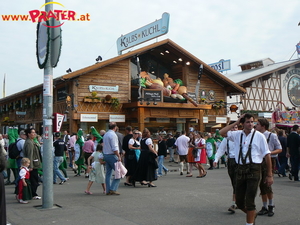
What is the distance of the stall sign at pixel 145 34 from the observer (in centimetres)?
2353

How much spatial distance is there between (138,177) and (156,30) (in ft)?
50.0

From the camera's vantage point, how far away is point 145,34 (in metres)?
25.1

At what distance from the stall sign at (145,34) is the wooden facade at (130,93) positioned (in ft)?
3.22

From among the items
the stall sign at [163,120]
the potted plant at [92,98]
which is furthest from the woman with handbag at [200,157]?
the stall sign at [163,120]

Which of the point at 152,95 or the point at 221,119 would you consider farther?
the point at 221,119

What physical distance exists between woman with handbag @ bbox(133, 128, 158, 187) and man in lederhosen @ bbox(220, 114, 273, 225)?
212 inches

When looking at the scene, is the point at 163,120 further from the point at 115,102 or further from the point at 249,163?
the point at 249,163

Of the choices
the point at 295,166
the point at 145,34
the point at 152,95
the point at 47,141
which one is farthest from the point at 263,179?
the point at 145,34

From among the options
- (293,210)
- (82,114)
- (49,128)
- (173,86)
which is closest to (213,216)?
(293,210)

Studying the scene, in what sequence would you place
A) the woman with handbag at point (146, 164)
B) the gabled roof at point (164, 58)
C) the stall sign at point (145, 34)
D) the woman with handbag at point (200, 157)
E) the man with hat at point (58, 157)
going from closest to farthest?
the woman with handbag at point (146, 164), the man with hat at point (58, 157), the woman with handbag at point (200, 157), the gabled roof at point (164, 58), the stall sign at point (145, 34)

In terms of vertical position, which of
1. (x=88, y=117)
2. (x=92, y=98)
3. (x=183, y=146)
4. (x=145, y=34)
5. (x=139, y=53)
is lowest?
(x=183, y=146)

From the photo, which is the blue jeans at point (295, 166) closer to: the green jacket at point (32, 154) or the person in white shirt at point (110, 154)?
the person in white shirt at point (110, 154)

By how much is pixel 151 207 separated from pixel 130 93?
16.6m

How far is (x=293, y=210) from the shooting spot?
723 centimetres
